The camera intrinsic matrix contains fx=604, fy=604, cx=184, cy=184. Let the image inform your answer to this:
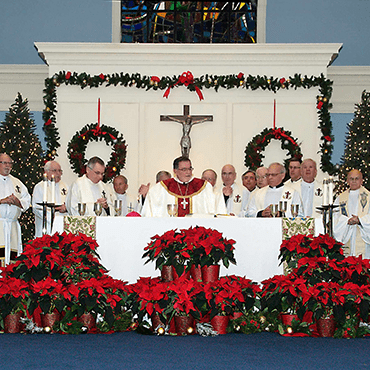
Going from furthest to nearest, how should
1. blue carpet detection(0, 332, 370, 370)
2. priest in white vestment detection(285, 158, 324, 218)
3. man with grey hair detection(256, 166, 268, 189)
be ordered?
man with grey hair detection(256, 166, 268, 189) → priest in white vestment detection(285, 158, 324, 218) → blue carpet detection(0, 332, 370, 370)

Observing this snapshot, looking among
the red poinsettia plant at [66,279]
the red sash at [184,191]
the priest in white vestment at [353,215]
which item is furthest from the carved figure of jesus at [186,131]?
the red poinsettia plant at [66,279]

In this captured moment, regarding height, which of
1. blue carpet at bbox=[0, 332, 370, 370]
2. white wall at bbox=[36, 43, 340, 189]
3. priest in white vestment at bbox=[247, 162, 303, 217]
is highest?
white wall at bbox=[36, 43, 340, 189]

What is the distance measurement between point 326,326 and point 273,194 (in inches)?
138

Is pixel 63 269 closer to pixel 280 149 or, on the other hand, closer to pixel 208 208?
pixel 208 208

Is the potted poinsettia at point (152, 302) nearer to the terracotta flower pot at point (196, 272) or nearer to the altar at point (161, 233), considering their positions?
the terracotta flower pot at point (196, 272)

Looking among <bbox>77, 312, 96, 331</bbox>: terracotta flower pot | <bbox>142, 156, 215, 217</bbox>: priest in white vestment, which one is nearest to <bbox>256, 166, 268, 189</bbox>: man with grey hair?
<bbox>142, 156, 215, 217</bbox>: priest in white vestment

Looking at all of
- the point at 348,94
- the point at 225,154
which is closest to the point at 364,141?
the point at 348,94

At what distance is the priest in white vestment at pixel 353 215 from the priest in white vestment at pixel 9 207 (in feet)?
15.1

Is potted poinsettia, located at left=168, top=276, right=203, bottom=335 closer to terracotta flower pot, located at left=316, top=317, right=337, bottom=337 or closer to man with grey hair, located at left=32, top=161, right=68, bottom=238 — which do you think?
terracotta flower pot, located at left=316, top=317, right=337, bottom=337

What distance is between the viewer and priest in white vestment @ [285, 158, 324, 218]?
9.03 metres

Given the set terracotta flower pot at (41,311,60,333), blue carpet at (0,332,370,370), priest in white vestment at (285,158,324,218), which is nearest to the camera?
blue carpet at (0,332,370,370)

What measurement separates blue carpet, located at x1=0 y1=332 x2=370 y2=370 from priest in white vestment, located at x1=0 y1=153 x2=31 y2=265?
155 inches

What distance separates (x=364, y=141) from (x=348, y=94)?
185 cm

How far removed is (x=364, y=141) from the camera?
10766mm
